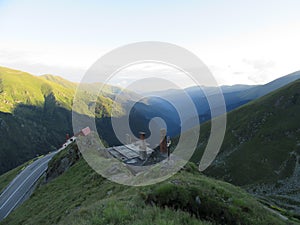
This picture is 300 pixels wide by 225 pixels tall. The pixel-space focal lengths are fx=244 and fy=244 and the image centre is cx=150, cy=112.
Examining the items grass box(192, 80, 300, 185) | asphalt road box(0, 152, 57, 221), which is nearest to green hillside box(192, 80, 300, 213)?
grass box(192, 80, 300, 185)

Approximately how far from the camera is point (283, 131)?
369 feet

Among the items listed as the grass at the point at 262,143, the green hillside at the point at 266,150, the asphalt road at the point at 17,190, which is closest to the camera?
the asphalt road at the point at 17,190

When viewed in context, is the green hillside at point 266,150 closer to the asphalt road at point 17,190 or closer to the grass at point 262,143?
the grass at point 262,143

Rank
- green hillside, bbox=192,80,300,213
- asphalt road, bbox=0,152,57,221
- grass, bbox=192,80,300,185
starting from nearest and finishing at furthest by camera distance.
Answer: asphalt road, bbox=0,152,57,221
green hillside, bbox=192,80,300,213
grass, bbox=192,80,300,185

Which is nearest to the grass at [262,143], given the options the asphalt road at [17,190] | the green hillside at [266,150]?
the green hillside at [266,150]

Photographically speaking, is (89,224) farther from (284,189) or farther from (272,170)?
(272,170)

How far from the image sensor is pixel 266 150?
10606 centimetres

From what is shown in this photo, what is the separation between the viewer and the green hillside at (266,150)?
282 feet

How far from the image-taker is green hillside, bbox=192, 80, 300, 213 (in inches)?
3379

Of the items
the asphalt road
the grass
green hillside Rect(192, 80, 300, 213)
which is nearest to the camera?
the asphalt road

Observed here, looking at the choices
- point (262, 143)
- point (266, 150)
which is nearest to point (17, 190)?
point (266, 150)

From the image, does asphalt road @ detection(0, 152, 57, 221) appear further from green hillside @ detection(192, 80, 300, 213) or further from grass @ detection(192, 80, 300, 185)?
grass @ detection(192, 80, 300, 185)

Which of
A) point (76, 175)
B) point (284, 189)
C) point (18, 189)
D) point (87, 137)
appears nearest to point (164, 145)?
point (76, 175)

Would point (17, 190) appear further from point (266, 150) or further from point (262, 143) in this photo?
point (262, 143)
